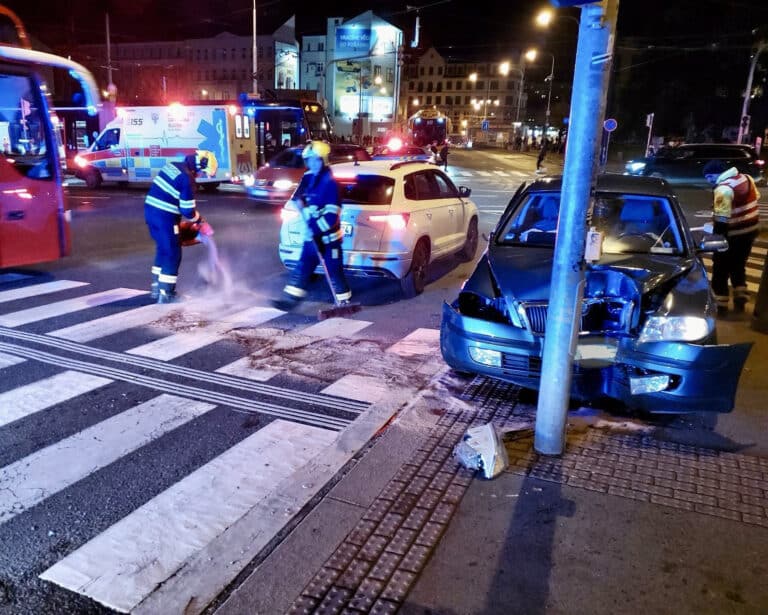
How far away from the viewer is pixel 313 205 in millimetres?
7805

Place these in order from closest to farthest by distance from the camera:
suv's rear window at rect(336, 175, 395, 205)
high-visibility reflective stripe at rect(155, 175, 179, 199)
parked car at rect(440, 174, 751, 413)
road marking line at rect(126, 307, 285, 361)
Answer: parked car at rect(440, 174, 751, 413), road marking line at rect(126, 307, 285, 361), high-visibility reflective stripe at rect(155, 175, 179, 199), suv's rear window at rect(336, 175, 395, 205)

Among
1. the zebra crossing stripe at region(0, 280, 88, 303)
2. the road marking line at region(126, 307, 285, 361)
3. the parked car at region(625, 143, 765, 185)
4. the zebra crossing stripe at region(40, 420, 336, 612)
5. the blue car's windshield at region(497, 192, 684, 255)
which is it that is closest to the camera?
the zebra crossing stripe at region(40, 420, 336, 612)

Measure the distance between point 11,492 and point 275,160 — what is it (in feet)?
51.6

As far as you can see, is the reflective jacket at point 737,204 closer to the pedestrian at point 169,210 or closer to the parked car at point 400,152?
the pedestrian at point 169,210

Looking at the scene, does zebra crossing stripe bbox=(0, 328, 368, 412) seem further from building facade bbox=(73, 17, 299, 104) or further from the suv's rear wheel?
building facade bbox=(73, 17, 299, 104)

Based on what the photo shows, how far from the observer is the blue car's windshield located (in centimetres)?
579

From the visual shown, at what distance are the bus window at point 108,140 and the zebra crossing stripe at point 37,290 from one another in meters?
16.1

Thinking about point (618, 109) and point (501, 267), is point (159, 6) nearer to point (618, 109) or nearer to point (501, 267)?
point (618, 109)

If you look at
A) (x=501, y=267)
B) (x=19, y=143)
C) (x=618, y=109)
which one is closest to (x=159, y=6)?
(x=618, y=109)

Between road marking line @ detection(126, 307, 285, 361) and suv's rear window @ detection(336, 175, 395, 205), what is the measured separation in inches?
70.9

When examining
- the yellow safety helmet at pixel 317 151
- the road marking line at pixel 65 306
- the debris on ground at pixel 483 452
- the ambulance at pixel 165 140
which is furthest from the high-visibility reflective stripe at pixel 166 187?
the ambulance at pixel 165 140

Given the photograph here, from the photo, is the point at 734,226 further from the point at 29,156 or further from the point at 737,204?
the point at 29,156

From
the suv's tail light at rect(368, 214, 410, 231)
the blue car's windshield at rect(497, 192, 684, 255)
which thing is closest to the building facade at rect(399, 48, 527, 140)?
the suv's tail light at rect(368, 214, 410, 231)

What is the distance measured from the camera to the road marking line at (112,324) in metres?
6.88
